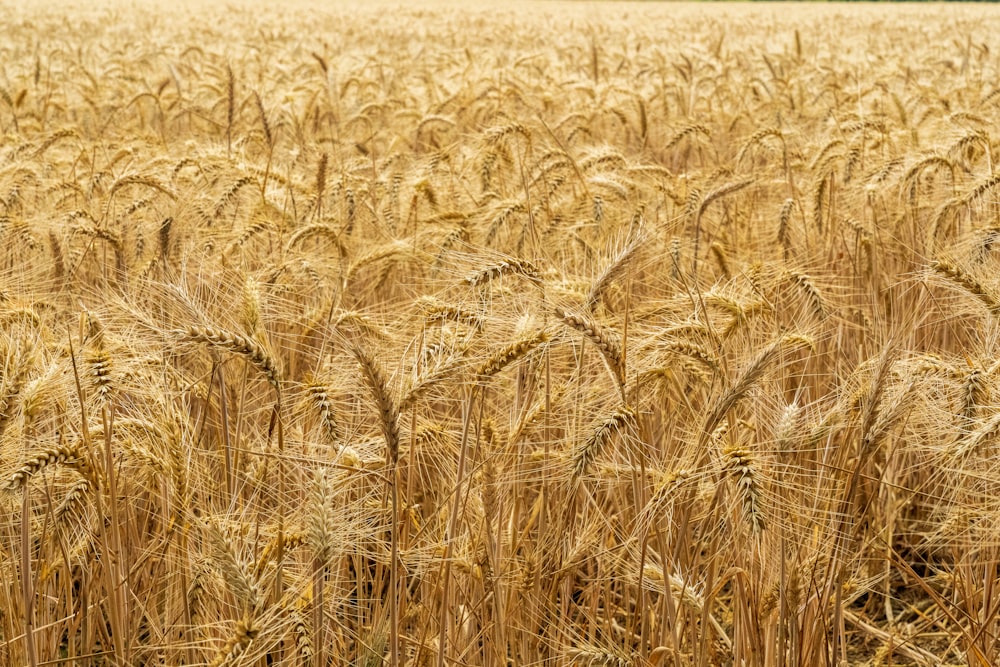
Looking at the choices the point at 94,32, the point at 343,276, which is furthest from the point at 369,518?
the point at 94,32

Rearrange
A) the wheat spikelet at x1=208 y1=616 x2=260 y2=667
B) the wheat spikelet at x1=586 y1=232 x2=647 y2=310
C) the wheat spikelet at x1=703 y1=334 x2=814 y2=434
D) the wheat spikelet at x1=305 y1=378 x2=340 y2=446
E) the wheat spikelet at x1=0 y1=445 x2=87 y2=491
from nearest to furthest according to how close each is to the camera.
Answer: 1. the wheat spikelet at x1=208 y1=616 x2=260 y2=667
2. the wheat spikelet at x1=0 y1=445 x2=87 y2=491
3. the wheat spikelet at x1=703 y1=334 x2=814 y2=434
4. the wheat spikelet at x1=305 y1=378 x2=340 y2=446
5. the wheat spikelet at x1=586 y1=232 x2=647 y2=310

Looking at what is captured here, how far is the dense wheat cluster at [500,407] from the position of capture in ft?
5.21

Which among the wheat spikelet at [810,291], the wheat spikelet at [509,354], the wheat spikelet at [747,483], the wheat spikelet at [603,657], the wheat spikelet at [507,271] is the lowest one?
the wheat spikelet at [603,657]

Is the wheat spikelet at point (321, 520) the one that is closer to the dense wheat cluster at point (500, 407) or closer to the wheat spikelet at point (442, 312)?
the dense wheat cluster at point (500, 407)

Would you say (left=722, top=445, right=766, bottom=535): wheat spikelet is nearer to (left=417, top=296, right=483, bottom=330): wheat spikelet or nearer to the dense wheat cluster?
the dense wheat cluster

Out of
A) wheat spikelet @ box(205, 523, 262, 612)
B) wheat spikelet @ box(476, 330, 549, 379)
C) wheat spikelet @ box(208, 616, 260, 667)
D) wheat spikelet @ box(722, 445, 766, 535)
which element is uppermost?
wheat spikelet @ box(476, 330, 549, 379)

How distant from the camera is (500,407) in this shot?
2293mm

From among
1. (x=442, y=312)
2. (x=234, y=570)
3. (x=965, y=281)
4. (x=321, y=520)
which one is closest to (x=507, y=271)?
(x=442, y=312)

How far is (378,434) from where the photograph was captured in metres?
1.88

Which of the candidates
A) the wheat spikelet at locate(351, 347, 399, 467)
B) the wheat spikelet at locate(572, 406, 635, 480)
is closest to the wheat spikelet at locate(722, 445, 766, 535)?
the wheat spikelet at locate(572, 406, 635, 480)

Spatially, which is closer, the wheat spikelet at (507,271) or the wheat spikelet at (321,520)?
the wheat spikelet at (321,520)

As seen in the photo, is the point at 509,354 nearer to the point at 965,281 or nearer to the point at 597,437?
the point at 597,437

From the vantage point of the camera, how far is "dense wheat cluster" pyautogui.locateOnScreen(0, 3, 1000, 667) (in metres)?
1.59

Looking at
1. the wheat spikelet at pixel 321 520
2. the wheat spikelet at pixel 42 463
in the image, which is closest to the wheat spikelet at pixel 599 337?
the wheat spikelet at pixel 321 520
